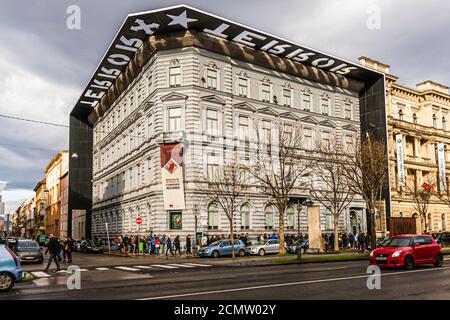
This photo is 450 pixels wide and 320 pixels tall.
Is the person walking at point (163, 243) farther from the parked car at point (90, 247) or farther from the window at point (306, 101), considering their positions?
the window at point (306, 101)

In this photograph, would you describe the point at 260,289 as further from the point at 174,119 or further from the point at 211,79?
the point at 211,79

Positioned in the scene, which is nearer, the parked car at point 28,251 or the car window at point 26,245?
the parked car at point 28,251

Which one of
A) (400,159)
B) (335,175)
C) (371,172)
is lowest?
(371,172)

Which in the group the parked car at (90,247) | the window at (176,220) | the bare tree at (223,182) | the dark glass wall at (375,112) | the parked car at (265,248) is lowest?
the parked car at (90,247)

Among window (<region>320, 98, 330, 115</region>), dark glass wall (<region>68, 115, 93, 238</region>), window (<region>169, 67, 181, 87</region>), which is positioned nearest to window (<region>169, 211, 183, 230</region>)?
window (<region>169, 67, 181, 87</region>)

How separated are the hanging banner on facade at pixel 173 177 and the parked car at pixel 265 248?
708cm

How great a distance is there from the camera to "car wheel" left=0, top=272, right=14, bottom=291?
15.6 meters

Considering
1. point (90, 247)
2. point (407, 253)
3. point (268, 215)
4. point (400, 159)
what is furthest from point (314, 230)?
point (400, 159)

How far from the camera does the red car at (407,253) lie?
67.4ft

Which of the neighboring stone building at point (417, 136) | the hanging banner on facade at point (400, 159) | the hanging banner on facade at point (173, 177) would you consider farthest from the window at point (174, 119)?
the hanging banner on facade at point (400, 159)

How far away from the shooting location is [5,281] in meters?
15.6

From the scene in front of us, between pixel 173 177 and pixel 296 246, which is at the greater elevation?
pixel 173 177

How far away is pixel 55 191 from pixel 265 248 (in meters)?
86.0
